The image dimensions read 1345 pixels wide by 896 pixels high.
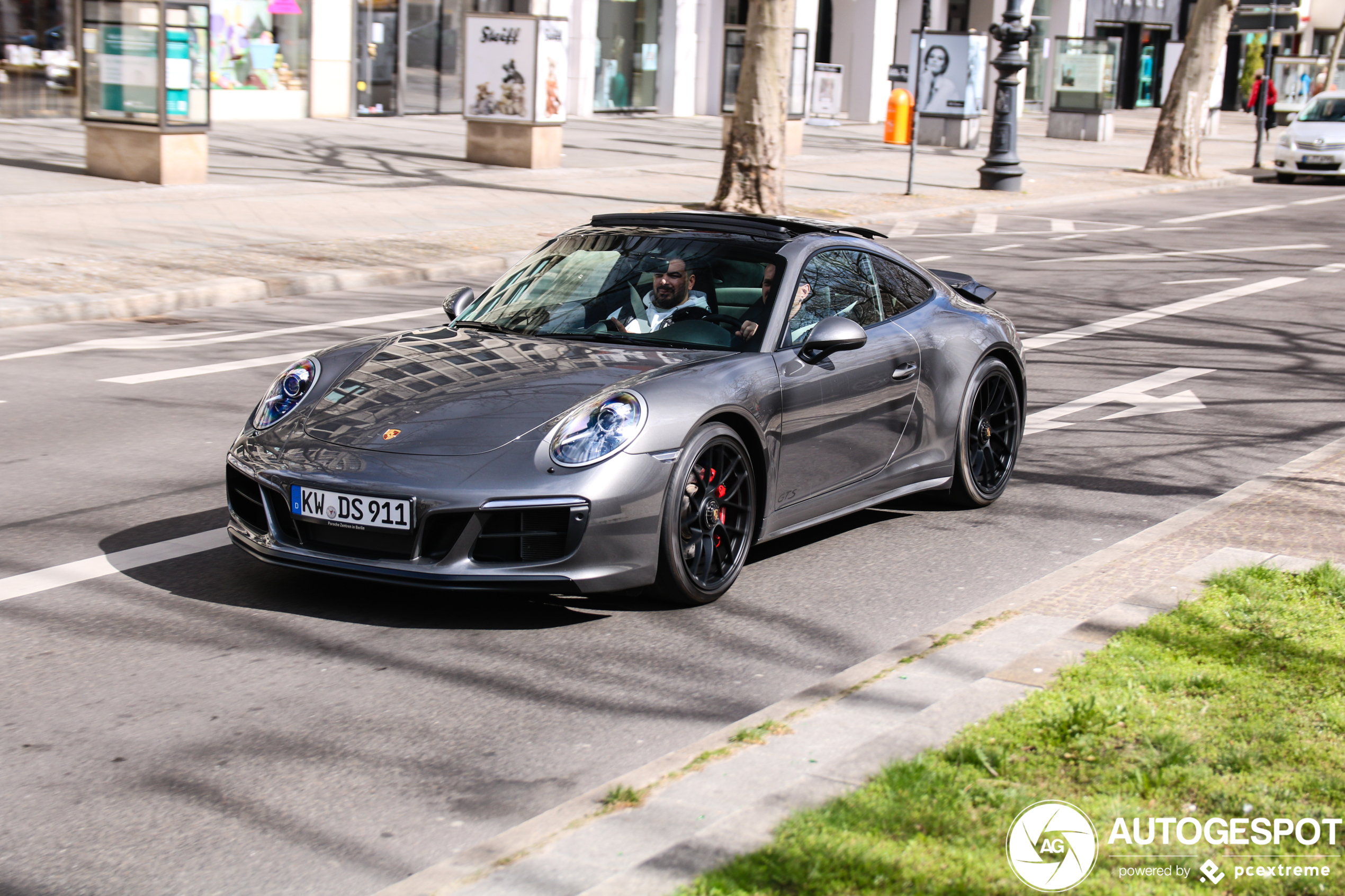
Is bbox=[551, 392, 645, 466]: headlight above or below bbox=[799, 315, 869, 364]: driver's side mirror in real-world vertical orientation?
below

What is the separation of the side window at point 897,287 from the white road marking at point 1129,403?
7.23ft

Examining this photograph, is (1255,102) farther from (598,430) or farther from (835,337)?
(598,430)

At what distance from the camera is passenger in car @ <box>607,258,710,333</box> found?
625 cm

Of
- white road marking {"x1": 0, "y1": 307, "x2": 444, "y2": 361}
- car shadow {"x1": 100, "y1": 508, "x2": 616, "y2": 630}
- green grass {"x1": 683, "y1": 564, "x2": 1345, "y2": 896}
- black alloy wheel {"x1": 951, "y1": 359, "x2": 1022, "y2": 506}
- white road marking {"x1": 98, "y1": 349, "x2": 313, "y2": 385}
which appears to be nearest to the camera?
green grass {"x1": 683, "y1": 564, "x2": 1345, "y2": 896}

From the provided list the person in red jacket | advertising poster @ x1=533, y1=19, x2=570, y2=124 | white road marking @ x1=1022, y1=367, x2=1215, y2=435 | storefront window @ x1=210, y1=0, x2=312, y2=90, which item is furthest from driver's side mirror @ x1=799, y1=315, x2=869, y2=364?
the person in red jacket

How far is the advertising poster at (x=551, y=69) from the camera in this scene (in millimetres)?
24516

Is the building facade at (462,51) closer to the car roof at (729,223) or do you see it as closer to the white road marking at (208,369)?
the white road marking at (208,369)

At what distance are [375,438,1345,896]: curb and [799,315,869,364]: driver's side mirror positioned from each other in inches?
44.0

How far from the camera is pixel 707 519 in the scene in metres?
5.68

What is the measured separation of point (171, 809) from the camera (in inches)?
153

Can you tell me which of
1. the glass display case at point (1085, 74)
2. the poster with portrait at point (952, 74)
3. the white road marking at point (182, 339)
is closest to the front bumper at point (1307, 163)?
the poster with portrait at point (952, 74)

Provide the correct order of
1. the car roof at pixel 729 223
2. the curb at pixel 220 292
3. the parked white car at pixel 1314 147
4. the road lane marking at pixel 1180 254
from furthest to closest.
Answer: the parked white car at pixel 1314 147 < the road lane marking at pixel 1180 254 < the curb at pixel 220 292 < the car roof at pixel 729 223

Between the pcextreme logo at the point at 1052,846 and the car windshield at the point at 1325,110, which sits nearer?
the pcextreme logo at the point at 1052,846

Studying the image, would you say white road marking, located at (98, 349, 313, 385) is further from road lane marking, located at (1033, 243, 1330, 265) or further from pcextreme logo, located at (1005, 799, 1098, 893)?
road lane marking, located at (1033, 243, 1330, 265)
